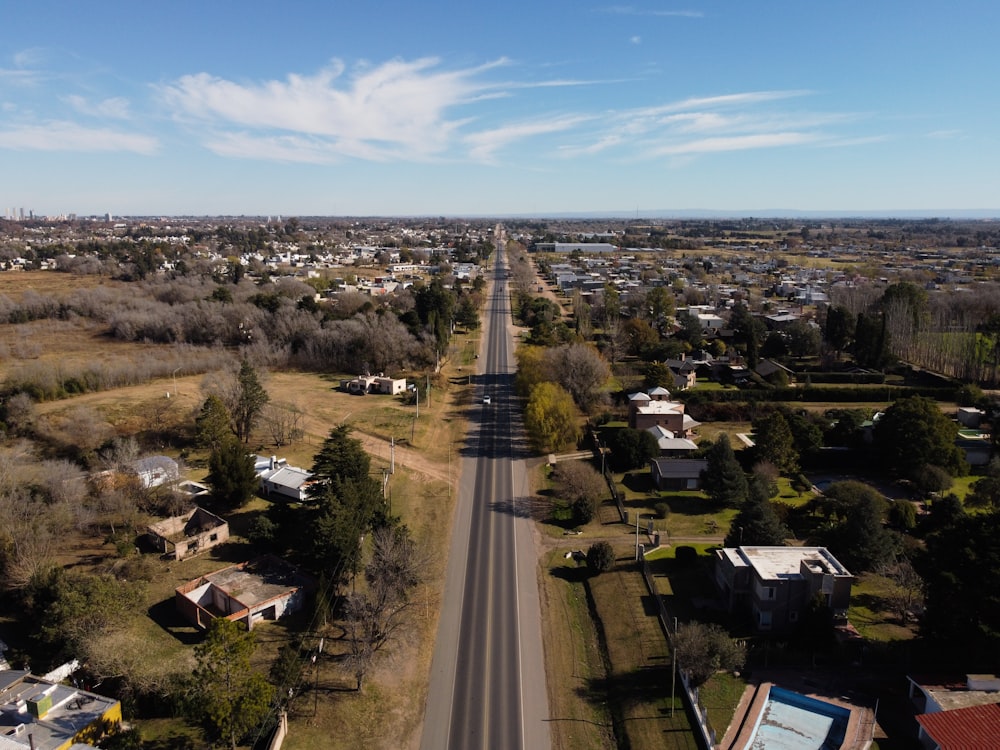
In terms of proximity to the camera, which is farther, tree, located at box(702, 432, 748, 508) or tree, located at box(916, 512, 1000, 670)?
tree, located at box(702, 432, 748, 508)

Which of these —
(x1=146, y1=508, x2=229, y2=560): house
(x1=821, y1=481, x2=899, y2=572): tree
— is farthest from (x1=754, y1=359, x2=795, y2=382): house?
(x1=146, y1=508, x2=229, y2=560): house

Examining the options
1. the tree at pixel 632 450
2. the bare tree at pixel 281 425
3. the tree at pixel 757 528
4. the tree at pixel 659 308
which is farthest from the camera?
the tree at pixel 659 308

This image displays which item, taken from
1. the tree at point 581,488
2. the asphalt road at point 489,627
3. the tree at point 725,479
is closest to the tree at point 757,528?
the tree at point 725,479

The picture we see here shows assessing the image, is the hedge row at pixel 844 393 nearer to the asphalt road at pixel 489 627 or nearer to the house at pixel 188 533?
the asphalt road at pixel 489 627

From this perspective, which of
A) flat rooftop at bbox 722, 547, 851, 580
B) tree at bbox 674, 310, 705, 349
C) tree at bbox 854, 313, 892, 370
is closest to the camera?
flat rooftop at bbox 722, 547, 851, 580

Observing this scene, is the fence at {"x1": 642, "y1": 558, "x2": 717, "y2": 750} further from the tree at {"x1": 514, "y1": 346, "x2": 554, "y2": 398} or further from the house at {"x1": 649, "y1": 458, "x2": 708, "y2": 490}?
the tree at {"x1": 514, "y1": 346, "x2": 554, "y2": 398}
